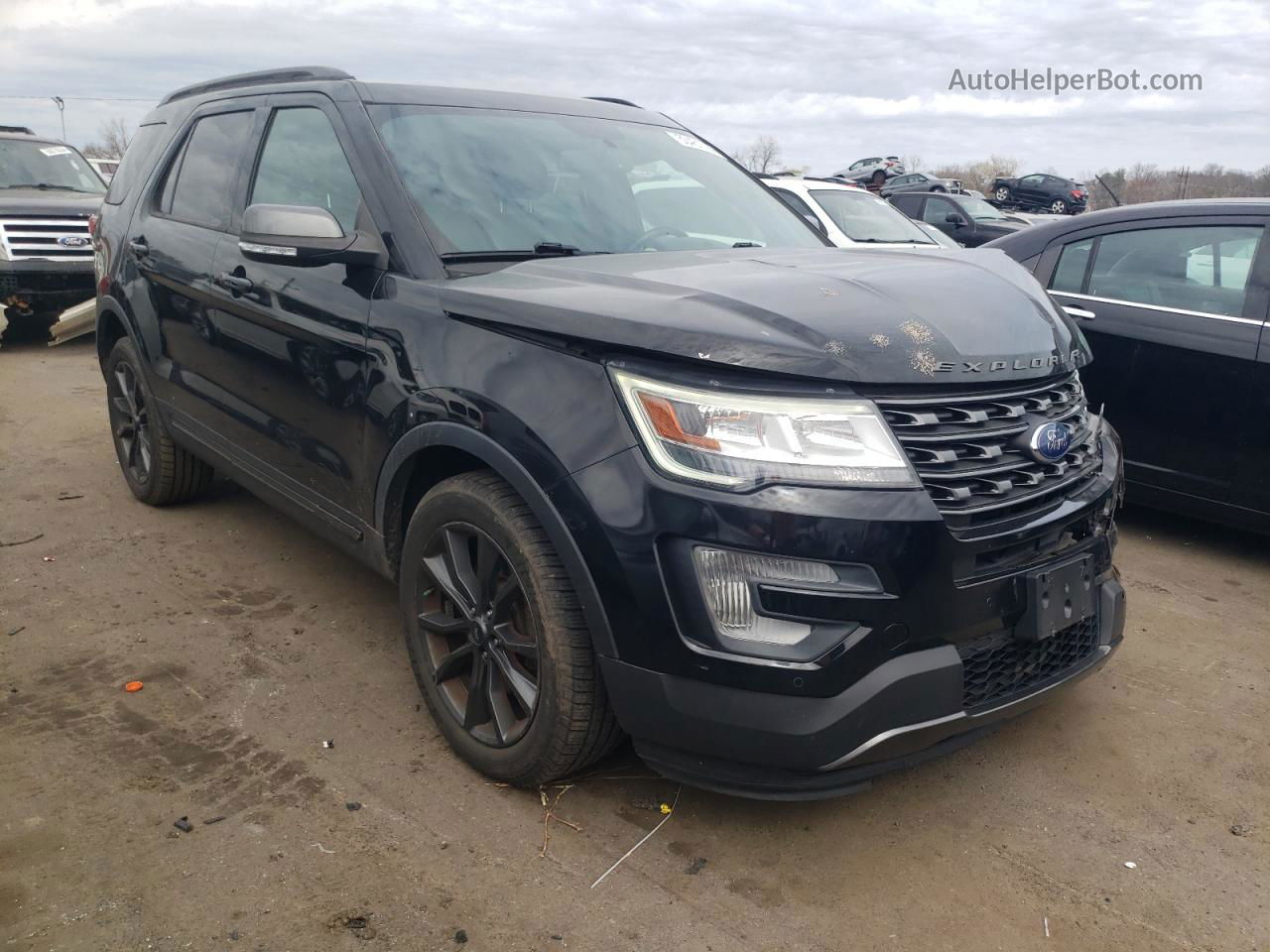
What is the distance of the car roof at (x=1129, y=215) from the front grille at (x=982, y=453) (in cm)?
283

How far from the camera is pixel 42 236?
9.96 meters

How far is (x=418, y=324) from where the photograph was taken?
2865mm

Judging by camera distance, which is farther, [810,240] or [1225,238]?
[1225,238]

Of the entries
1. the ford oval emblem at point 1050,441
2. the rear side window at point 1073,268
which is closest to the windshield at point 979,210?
the rear side window at point 1073,268

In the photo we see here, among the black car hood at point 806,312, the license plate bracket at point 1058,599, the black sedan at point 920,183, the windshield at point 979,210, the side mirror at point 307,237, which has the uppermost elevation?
the side mirror at point 307,237

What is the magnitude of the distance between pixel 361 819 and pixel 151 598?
1861mm

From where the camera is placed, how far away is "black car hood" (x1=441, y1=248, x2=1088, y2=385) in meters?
2.29

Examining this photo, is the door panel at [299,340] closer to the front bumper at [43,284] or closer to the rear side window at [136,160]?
the rear side window at [136,160]

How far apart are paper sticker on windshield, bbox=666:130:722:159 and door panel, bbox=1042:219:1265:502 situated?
208 centimetres

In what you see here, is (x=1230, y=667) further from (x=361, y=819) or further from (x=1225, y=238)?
(x=361, y=819)

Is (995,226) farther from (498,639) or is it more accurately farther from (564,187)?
(498,639)

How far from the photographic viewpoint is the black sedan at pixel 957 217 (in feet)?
50.6

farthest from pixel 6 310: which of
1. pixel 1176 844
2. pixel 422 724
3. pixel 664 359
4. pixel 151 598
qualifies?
pixel 1176 844

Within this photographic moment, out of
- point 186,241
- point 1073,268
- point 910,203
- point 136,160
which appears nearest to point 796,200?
point 1073,268
